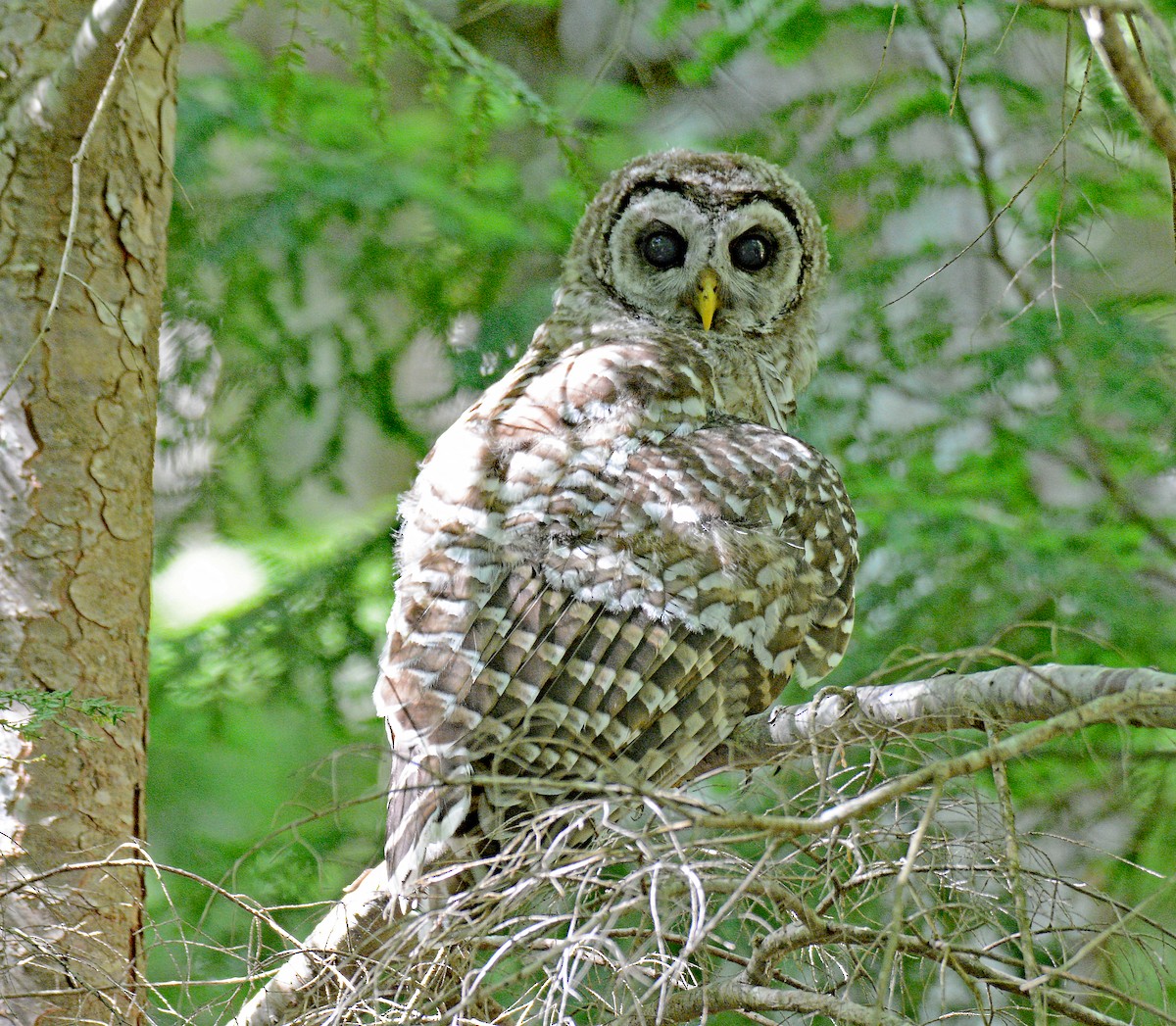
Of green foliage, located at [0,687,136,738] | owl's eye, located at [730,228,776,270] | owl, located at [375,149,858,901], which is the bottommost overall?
green foliage, located at [0,687,136,738]

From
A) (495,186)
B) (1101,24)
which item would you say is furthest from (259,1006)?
(495,186)

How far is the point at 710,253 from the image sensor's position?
11.9 feet

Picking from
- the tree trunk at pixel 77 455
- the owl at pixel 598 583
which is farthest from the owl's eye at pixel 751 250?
the tree trunk at pixel 77 455

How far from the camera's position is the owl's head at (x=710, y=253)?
12.0 feet

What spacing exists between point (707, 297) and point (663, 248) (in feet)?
0.95

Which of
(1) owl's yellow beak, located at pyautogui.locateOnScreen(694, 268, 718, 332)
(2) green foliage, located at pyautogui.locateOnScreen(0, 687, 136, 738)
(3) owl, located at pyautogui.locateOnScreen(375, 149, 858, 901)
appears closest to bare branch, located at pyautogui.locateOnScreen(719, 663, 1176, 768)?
(3) owl, located at pyautogui.locateOnScreen(375, 149, 858, 901)

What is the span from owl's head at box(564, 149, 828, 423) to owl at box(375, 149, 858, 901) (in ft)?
0.53

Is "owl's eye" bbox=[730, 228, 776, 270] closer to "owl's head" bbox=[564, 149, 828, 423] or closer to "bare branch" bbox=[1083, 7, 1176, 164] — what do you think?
"owl's head" bbox=[564, 149, 828, 423]

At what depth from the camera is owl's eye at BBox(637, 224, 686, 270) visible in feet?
12.2

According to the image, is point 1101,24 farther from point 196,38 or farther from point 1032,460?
point 1032,460

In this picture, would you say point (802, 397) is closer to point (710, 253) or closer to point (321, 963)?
point (710, 253)

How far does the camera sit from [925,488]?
4.48 m

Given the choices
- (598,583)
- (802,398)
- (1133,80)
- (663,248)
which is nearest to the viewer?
(1133,80)

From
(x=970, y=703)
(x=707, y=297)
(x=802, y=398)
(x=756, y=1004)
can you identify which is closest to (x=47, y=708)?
(x=756, y=1004)
